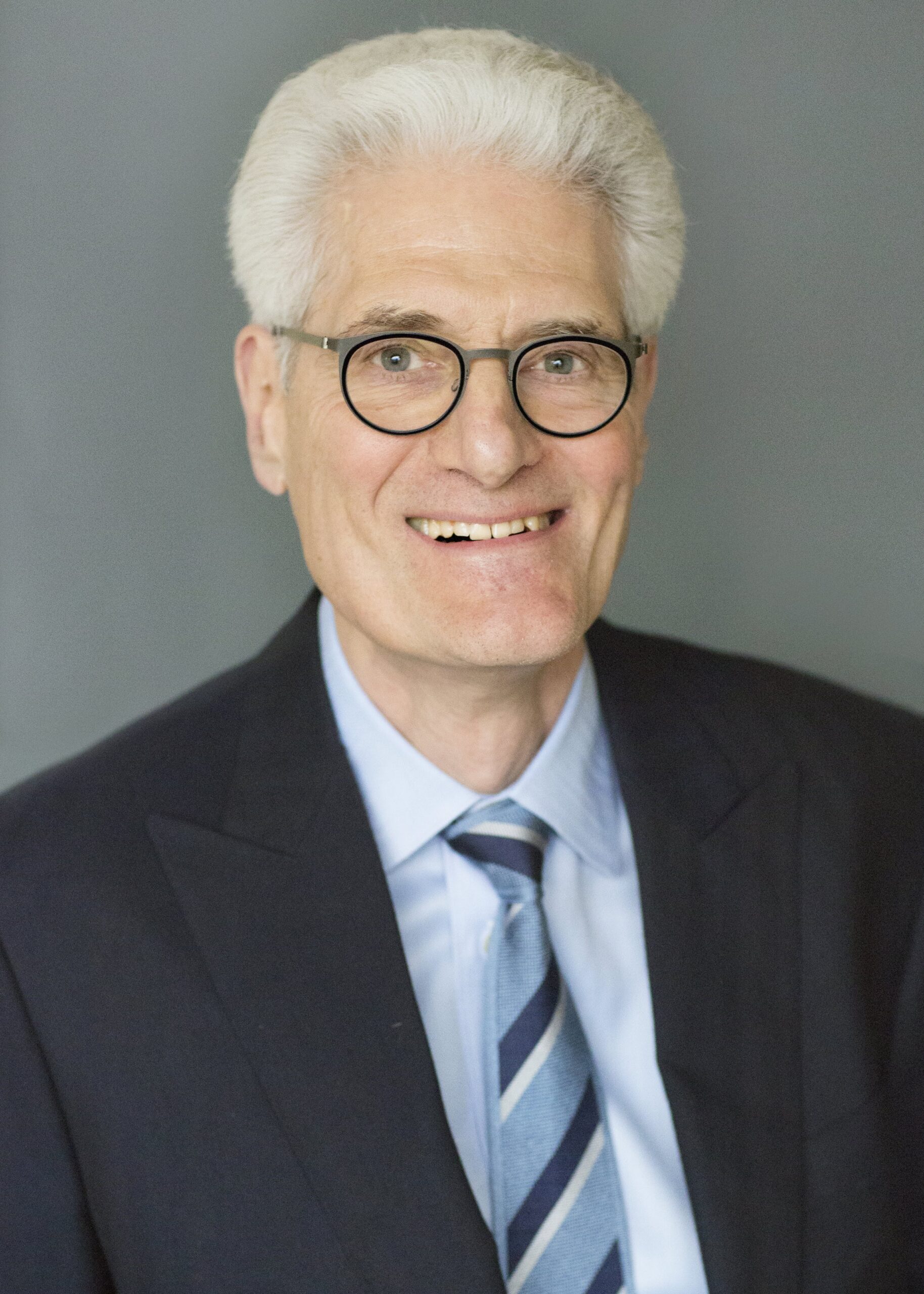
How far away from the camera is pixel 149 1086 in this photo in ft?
5.21

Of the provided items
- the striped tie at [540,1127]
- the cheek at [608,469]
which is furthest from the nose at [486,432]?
the striped tie at [540,1127]

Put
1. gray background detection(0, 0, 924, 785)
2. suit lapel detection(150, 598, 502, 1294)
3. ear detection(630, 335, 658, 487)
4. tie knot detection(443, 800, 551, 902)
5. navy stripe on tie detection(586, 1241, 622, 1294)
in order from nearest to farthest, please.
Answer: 1. suit lapel detection(150, 598, 502, 1294)
2. navy stripe on tie detection(586, 1241, 622, 1294)
3. tie knot detection(443, 800, 551, 902)
4. ear detection(630, 335, 658, 487)
5. gray background detection(0, 0, 924, 785)

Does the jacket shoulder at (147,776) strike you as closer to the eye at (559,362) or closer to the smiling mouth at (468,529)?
the smiling mouth at (468,529)

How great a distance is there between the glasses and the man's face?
0.01 meters

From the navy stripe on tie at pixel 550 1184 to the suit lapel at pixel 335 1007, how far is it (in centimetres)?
9

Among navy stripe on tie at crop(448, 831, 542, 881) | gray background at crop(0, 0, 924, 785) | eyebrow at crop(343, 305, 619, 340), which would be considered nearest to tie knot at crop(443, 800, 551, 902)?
navy stripe on tie at crop(448, 831, 542, 881)

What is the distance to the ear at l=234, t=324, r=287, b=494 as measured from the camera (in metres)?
1.84

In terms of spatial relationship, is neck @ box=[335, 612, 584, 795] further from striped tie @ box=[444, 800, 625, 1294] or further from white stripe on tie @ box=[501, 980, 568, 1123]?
white stripe on tie @ box=[501, 980, 568, 1123]

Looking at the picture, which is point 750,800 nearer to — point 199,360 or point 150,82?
point 199,360

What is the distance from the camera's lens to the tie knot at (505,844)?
175cm

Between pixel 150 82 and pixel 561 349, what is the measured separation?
0.99m

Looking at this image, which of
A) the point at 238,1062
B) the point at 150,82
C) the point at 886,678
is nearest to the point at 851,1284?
the point at 238,1062

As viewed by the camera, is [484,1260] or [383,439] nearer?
[484,1260]

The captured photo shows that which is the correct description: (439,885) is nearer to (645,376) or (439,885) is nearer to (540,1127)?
(540,1127)
